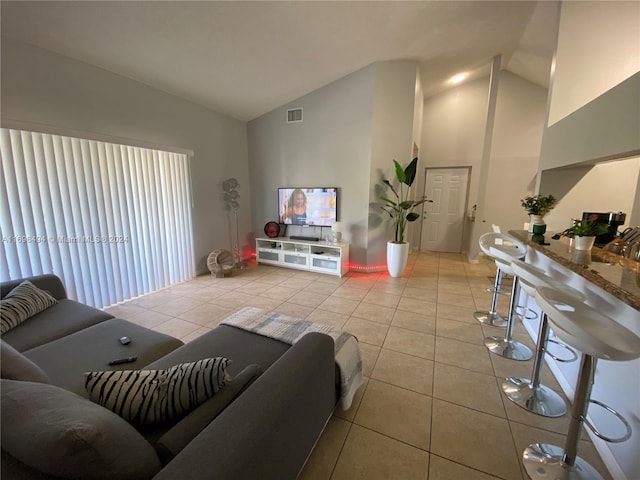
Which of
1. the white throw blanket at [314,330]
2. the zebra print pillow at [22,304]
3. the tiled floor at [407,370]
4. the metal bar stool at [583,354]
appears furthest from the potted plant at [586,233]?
the zebra print pillow at [22,304]

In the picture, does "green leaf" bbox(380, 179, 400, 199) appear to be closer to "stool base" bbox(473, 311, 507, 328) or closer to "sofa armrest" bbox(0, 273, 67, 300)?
"stool base" bbox(473, 311, 507, 328)

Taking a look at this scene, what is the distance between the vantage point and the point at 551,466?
1.35 metres

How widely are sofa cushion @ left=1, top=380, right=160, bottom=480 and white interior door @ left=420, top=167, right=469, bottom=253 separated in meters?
6.27

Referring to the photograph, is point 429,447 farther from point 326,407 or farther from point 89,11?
point 89,11

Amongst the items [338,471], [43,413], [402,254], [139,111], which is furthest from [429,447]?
[139,111]

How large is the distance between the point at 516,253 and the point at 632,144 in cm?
109

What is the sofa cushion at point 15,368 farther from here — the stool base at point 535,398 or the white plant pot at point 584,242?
the white plant pot at point 584,242

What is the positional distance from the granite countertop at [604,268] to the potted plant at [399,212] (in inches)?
75.9

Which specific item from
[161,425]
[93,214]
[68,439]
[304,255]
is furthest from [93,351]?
[304,255]

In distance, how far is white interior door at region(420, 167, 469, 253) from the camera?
5859 millimetres

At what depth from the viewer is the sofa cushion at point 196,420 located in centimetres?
86

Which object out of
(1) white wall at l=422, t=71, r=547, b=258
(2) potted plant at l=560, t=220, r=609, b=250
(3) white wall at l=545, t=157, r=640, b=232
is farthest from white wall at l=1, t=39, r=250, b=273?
(3) white wall at l=545, t=157, r=640, b=232

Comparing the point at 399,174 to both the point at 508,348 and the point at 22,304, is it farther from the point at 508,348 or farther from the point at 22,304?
the point at 22,304

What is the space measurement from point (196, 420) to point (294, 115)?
15.5ft
